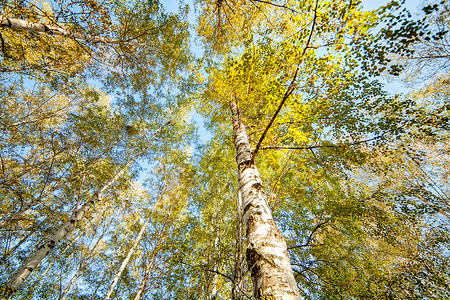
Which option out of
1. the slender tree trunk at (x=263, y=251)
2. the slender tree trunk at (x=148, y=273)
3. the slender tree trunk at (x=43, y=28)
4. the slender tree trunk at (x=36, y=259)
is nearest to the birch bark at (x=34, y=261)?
the slender tree trunk at (x=36, y=259)

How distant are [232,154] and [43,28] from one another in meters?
5.81

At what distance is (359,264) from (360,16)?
287 inches

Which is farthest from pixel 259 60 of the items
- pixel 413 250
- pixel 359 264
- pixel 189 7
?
pixel 413 250

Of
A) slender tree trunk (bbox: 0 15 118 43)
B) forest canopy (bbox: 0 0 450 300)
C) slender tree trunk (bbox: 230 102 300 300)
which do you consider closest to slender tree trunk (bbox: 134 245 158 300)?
forest canopy (bbox: 0 0 450 300)

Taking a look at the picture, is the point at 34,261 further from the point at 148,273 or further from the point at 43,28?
the point at 43,28

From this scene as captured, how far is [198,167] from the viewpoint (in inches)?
347

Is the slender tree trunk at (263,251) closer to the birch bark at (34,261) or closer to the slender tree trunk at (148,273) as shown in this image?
the slender tree trunk at (148,273)

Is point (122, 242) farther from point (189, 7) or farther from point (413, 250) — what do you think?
point (413, 250)

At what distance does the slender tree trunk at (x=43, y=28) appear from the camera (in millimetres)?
3062

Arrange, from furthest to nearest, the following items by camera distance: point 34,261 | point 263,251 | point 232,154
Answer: point 232,154
point 34,261
point 263,251

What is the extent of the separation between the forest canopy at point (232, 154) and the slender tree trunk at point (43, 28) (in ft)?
0.11

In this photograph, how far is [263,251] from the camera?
4.56 ft

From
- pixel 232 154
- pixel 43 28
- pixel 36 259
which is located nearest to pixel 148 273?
pixel 36 259

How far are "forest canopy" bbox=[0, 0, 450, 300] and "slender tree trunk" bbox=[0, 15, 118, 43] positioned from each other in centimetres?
3
